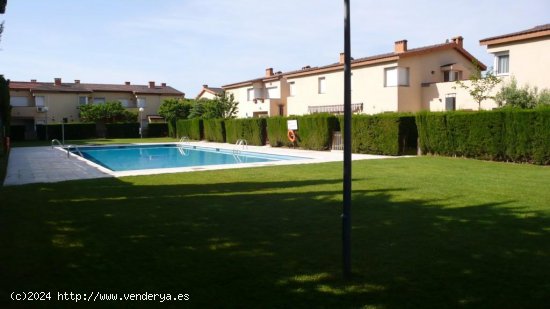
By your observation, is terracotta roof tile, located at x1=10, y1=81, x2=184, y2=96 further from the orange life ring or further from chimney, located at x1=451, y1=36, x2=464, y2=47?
chimney, located at x1=451, y1=36, x2=464, y2=47

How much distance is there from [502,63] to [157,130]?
39.2 metres

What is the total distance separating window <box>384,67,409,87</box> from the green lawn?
68.9 feet

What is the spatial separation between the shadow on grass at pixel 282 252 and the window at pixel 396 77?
23356 millimetres

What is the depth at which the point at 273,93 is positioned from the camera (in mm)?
44875

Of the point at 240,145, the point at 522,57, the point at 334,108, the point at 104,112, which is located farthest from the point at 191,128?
the point at 522,57

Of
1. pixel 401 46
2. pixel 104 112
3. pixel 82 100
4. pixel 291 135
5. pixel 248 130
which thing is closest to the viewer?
→ pixel 291 135

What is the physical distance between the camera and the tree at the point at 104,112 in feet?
167

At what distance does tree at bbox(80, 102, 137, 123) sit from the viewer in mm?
50750

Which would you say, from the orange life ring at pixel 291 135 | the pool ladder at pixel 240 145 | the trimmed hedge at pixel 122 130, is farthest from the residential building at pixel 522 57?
the trimmed hedge at pixel 122 130

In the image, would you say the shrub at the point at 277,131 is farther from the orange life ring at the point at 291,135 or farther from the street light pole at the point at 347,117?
the street light pole at the point at 347,117

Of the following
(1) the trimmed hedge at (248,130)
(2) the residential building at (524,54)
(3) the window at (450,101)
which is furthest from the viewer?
(1) the trimmed hedge at (248,130)

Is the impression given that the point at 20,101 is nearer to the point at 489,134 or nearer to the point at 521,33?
the point at 521,33

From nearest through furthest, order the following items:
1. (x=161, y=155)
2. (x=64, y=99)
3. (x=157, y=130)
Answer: (x=161, y=155)
(x=157, y=130)
(x=64, y=99)

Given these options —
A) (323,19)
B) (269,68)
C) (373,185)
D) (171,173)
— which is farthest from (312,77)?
(323,19)
